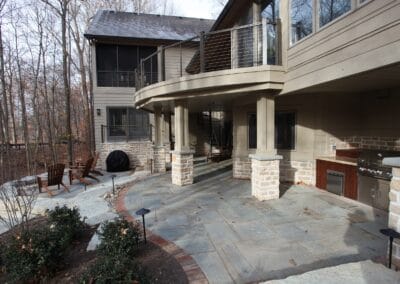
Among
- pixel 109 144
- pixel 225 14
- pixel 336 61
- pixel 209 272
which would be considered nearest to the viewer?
pixel 209 272

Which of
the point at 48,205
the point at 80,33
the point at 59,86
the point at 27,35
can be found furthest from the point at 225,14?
the point at 59,86

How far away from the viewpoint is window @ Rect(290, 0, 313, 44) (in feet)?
15.9

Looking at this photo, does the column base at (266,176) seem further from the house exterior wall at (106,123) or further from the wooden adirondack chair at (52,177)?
the house exterior wall at (106,123)

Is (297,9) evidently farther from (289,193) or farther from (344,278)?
(344,278)

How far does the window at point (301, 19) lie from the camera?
4.86 m

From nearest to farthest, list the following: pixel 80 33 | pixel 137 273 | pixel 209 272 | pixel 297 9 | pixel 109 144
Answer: pixel 137 273 → pixel 209 272 → pixel 297 9 → pixel 109 144 → pixel 80 33

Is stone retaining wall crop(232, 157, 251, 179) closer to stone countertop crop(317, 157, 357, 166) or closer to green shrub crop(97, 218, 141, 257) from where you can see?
stone countertop crop(317, 157, 357, 166)

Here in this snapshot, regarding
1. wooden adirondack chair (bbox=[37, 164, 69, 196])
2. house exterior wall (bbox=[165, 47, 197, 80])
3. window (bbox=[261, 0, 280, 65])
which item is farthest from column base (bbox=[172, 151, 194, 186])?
house exterior wall (bbox=[165, 47, 197, 80])

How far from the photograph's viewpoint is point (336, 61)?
3936 mm

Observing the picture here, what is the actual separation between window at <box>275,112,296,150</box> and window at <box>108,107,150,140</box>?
7803 mm

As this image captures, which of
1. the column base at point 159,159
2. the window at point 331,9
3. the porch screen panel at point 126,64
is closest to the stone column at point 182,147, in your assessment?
the column base at point 159,159

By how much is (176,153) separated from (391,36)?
17.5 ft

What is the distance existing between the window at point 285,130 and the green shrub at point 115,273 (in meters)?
5.80

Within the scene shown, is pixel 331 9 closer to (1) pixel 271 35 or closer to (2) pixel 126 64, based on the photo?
(1) pixel 271 35
